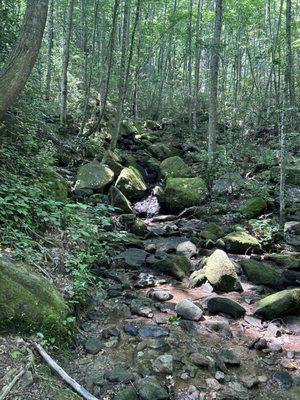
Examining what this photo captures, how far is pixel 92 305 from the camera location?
18.6 ft

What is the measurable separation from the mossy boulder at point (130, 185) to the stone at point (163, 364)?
25.0 ft

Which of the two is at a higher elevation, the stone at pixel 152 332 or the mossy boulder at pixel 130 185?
the mossy boulder at pixel 130 185

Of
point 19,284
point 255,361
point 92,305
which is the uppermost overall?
point 19,284

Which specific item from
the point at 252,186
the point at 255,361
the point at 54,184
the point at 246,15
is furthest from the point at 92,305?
the point at 246,15

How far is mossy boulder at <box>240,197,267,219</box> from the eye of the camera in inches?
418

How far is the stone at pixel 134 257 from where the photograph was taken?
303 inches

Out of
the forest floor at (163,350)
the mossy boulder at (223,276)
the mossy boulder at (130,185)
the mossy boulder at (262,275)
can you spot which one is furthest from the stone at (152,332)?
the mossy boulder at (130,185)

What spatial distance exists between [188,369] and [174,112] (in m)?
20.0

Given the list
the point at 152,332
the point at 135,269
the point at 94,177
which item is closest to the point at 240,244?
the point at 135,269

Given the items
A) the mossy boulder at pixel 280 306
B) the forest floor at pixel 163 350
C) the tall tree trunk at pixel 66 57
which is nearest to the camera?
the forest floor at pixel 163 350

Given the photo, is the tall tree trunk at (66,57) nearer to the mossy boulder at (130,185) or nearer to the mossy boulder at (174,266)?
the mossy boulder at (130,185)

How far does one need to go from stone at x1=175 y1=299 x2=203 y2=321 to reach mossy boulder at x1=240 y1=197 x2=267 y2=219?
5192 millimetres

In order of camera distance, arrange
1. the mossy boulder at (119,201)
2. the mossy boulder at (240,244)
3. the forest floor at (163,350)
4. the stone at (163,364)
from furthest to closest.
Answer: the mossy boulder at (119,201)
the mossy boulder at (240,244)
the stone at (163,364)
the forest floor at (163,350)

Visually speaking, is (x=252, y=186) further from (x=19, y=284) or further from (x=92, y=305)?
(x=19, y=284)
